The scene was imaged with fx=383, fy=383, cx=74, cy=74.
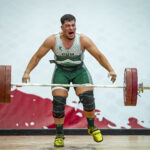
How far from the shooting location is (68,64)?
4043 millimetres

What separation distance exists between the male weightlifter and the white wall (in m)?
1.47

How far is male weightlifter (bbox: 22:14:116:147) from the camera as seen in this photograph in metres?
3.96

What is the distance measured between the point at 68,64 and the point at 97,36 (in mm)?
1659

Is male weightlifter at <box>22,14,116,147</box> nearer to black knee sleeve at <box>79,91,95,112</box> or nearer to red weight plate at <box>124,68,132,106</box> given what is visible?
black knee sleeve at <box>79,91,95,112</box>

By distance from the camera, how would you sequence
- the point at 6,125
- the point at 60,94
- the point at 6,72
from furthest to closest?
the point at 6,125 < the point at 60,94 < the point at 6,72

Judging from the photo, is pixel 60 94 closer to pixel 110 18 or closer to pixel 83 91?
pixel 83 91

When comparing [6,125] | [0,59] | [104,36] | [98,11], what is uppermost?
[98,11]

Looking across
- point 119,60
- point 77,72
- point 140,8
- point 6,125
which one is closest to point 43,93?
point 6,125

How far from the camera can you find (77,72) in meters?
4.09

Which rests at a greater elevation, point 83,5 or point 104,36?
point 83,5

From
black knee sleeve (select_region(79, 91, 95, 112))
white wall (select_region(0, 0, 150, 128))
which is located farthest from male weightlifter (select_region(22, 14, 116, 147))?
white wall (select_region(0, 0, 150, 128))

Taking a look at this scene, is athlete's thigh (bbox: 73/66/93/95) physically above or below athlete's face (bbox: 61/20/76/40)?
below

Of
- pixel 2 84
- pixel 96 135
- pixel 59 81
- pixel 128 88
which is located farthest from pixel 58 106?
pixel 128 88

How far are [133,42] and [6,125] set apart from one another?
86.3 inches
